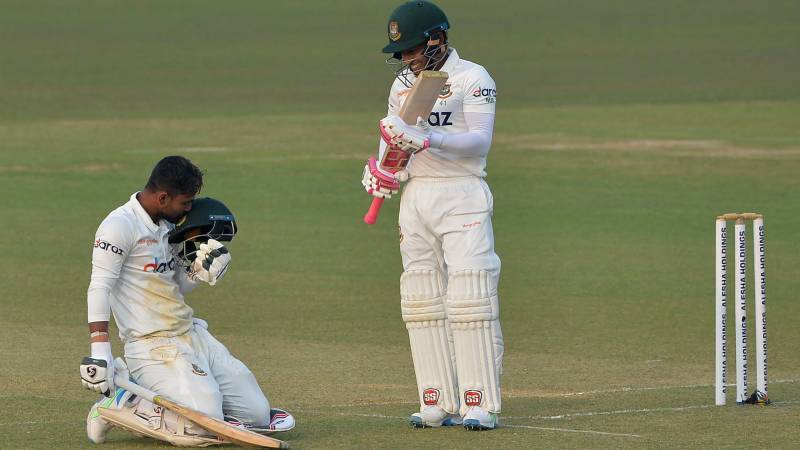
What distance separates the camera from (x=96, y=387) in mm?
7430

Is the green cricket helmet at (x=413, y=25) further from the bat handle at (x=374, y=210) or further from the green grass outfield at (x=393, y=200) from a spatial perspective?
the green grass outfield at (x=393, y=200)

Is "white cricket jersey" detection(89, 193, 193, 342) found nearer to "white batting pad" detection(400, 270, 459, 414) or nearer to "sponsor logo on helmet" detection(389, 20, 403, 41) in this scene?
"white batting pad" detection(400, 270, 459, 414)

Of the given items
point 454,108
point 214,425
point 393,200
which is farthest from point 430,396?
point 393,200

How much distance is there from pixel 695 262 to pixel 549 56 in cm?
2520

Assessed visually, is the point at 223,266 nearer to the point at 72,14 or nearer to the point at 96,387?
the point at 96,387

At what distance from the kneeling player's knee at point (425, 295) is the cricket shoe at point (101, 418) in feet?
4.86

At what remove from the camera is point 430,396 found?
8.29m

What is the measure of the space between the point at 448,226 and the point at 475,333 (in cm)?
54

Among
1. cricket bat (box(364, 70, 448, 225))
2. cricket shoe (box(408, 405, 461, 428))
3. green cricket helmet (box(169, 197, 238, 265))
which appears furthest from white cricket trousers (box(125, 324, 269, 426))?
cricket bat (box(364, 70, 448, 225))

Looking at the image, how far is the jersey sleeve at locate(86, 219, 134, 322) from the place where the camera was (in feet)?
25.2

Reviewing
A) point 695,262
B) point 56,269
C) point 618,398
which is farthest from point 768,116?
point 618,398

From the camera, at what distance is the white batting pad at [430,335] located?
8289 mm

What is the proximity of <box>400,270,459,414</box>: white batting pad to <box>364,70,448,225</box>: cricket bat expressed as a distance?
583 mm

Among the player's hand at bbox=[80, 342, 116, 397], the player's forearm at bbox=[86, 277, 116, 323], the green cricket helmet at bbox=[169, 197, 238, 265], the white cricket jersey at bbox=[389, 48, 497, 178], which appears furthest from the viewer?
the white cricket jersey at bbox=[389, 48, 497, 178]
